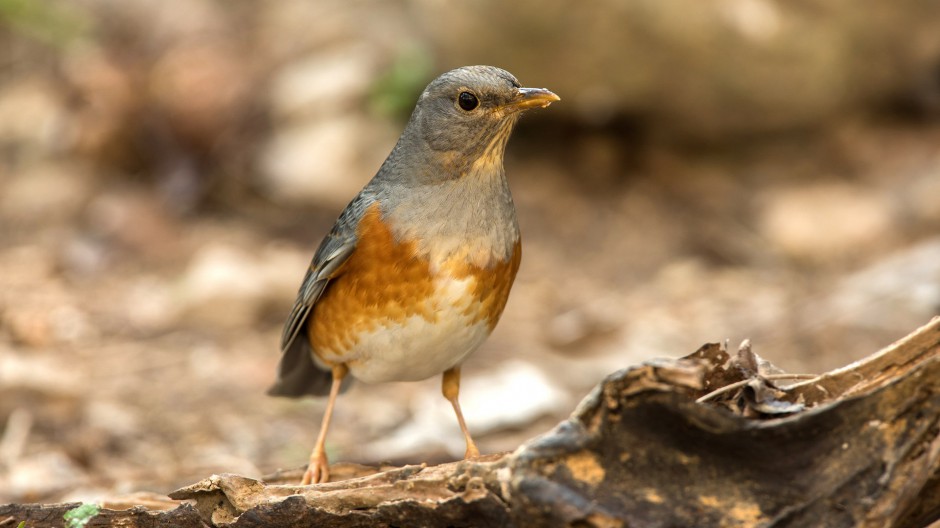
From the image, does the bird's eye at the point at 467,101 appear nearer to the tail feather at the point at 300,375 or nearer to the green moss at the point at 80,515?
the tail feather at the point at 300,375

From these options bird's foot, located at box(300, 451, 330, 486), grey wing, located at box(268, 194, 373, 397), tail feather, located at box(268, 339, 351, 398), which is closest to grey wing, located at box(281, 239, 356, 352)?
grey wing, located at box(268, 194, 373, 397)

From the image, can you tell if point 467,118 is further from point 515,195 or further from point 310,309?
point 515,195

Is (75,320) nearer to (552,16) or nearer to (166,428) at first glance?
(166,428)

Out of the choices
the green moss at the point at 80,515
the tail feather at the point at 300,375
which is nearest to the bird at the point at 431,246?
the tail feather at the point at 300,375

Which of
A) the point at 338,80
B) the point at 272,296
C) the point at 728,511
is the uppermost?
the point at 338,80

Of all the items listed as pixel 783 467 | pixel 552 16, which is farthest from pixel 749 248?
pixel 783 467

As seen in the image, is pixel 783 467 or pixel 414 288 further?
pixel 414 288
